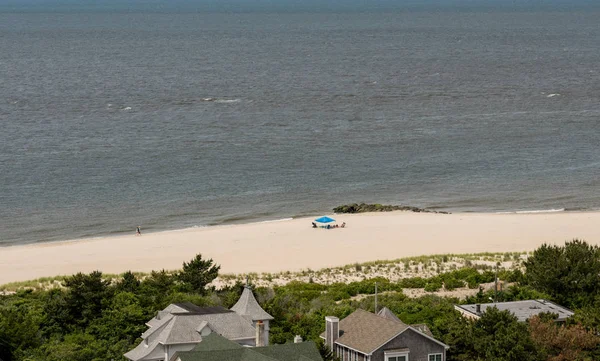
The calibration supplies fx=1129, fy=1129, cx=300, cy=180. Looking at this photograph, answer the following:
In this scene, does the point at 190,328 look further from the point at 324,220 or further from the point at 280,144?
the point at 280,144

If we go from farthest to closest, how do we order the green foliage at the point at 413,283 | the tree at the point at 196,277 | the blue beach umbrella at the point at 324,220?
the blue beach umbrella at the point at 324,220 → the green foliage at the point at 413,283 → the tree at the point at 196,277

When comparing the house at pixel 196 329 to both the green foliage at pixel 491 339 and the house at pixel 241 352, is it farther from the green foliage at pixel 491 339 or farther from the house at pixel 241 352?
the green foliage at pixel 491 339

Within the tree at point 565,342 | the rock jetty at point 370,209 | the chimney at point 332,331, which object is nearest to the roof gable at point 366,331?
the chimney at point 332,331

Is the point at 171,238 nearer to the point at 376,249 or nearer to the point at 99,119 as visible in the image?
the point at 376,249

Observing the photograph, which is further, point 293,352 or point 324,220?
point 324,220

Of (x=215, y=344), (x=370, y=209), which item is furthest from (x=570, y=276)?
(x=370, y=209)
